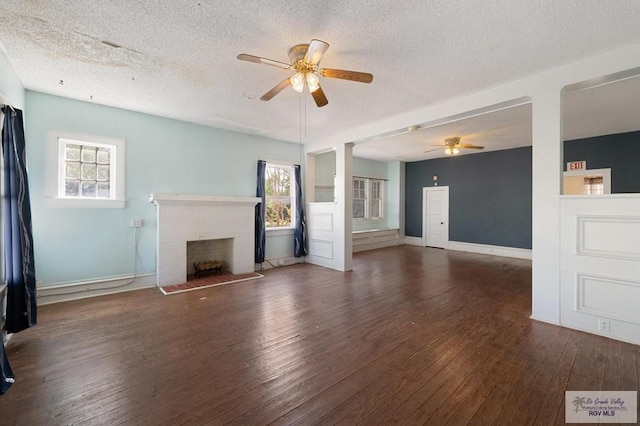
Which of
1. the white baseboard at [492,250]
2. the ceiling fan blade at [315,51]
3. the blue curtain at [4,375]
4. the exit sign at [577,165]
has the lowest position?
the blue curtain at [4,375]

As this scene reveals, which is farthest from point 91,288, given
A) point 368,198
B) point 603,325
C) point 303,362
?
point 368,198

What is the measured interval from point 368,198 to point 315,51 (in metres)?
6.68

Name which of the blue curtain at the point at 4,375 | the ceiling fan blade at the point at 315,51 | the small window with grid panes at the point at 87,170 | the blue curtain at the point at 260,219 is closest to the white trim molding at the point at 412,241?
the blue curtain at the point at 260,219

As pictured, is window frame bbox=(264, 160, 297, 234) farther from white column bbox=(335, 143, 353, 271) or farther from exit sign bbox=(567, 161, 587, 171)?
exit sign bbox=(567, 161, 587, 171)

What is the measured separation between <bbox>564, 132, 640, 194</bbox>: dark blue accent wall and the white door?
A: 3091mm

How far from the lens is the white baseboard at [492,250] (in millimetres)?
6594

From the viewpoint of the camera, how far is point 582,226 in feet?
8.82

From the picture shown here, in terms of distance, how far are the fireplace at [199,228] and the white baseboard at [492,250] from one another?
5.96 m

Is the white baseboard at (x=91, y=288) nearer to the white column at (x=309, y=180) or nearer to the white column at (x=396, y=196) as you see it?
the white column at (x=309, y=180)

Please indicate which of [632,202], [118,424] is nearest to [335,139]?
[632,202]

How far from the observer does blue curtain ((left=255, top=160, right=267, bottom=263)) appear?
546 cm

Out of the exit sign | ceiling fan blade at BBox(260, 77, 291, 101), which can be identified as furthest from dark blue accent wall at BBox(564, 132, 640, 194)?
ceiling fan blade at BBox(260, 77, 291, 101)

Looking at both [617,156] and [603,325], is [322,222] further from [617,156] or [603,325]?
[617,156]

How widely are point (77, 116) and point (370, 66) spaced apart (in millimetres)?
4059
